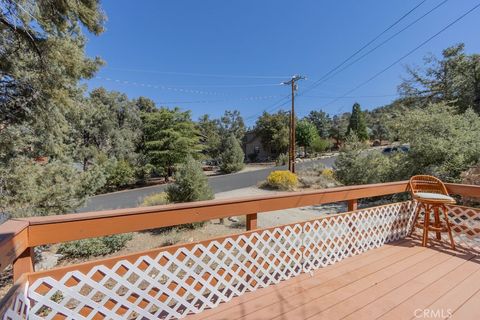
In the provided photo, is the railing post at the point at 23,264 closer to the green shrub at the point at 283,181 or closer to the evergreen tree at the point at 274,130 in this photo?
the green shrub at the point at 283,181

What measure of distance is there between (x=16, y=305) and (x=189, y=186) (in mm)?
5741

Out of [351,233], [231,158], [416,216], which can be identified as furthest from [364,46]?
[231,158]

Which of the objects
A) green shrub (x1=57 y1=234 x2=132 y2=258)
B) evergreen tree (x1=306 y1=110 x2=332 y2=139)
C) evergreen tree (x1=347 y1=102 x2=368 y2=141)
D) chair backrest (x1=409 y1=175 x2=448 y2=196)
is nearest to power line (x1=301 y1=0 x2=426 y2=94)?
chair backrest (x1=409 y1=175 x2=448 y2=196)

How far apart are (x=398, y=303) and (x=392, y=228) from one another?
4.91ft

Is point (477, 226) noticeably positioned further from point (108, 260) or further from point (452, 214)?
point (108, 260)

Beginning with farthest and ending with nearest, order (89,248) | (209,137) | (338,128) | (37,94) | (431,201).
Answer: (338,128) → (209,137) → (89,248) → (37,94) → (431,201)

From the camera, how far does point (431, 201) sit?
2.82m

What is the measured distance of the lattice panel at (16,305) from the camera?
85 cm

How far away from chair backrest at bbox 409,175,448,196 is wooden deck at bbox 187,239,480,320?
841 mm

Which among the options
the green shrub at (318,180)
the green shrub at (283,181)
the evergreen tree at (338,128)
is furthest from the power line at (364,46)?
the evergreen tree at (338,128)

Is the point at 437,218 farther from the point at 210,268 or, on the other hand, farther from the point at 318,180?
the point at 318,180

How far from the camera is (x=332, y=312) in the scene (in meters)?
1.74

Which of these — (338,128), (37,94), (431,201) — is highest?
(338,128)

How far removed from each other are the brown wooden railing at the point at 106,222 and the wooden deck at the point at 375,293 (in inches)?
24.1
